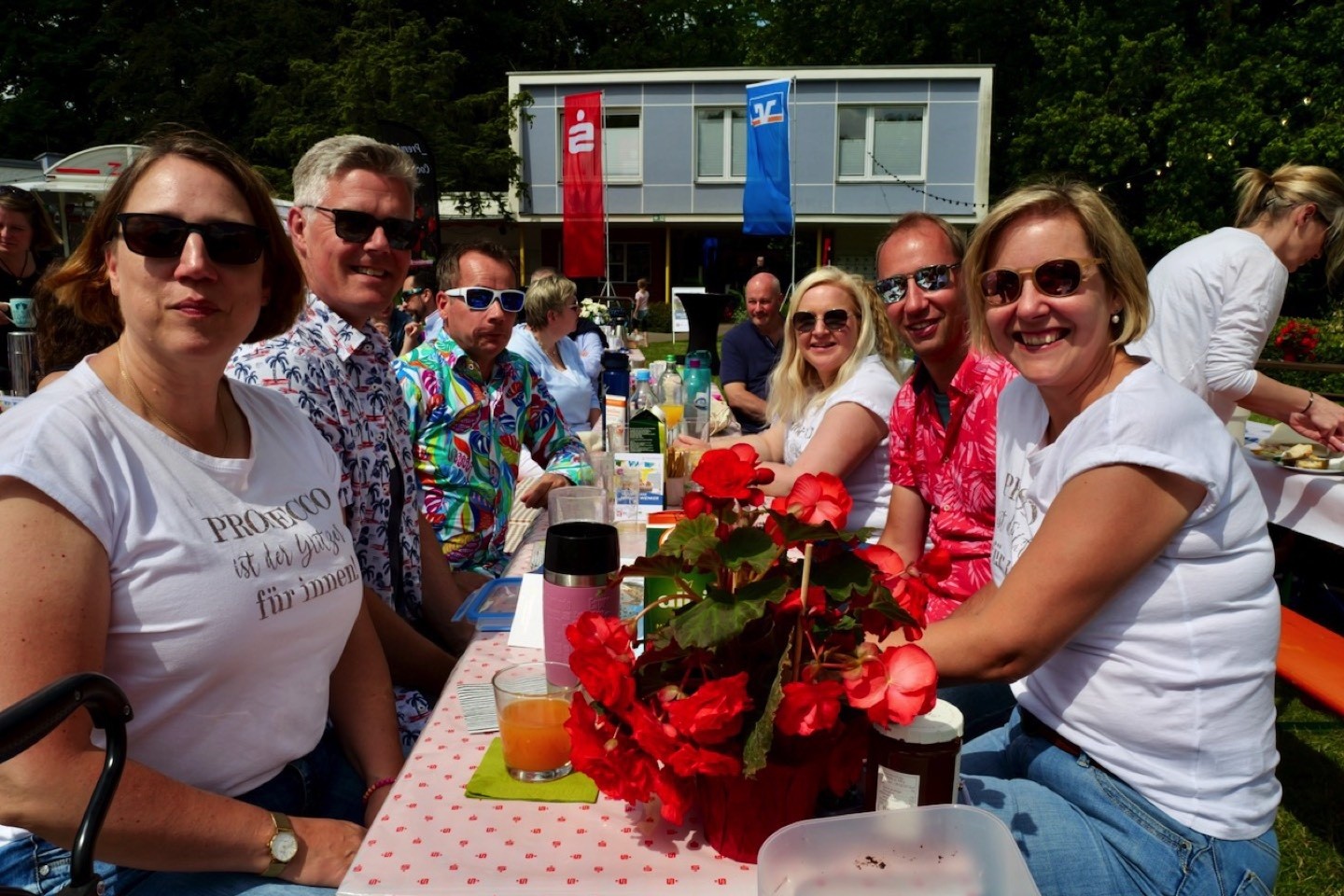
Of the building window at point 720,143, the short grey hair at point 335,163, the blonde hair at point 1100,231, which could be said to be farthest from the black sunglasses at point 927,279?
the building window at point 720,143

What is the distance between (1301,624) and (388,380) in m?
3.28

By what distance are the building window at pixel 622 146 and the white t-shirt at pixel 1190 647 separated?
2597 centimetres

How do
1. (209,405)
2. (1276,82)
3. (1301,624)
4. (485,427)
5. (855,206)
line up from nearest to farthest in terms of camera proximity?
(209,405) < (1301,624) < (485,427) < (1276,82) < (855,206)

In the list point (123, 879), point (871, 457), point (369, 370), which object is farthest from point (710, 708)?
point (871, 457)

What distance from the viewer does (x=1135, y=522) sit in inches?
58.1

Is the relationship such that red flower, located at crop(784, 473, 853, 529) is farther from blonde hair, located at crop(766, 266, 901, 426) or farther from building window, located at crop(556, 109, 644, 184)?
building window, located at crop(556, 109, 644, 184)

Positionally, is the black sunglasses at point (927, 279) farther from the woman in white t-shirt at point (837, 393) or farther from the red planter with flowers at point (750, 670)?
the red planter with flowers at point (750, 670)

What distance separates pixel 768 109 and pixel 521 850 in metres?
16.1

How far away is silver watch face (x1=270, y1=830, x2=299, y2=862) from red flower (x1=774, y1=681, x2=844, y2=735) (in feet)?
2.98

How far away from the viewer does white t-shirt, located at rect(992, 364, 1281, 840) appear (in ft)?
4.89

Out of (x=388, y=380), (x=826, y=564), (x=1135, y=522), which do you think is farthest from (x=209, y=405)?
(x=1135, y=522)

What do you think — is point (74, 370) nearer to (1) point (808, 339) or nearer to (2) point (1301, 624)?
(1) point (808, 339)

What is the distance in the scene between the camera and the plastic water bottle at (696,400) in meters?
4.35

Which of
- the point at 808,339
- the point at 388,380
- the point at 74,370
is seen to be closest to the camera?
the point at 74,370
